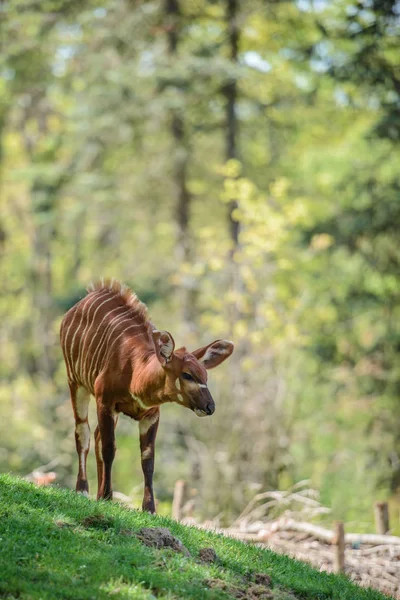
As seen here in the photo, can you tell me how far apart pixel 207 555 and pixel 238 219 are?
12.0 m

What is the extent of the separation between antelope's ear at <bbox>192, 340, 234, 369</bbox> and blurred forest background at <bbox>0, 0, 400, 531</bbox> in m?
7.09

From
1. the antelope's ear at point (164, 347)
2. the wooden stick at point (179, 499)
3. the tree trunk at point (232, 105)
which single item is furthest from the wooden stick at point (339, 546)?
the tree trunk at point (232, 105)

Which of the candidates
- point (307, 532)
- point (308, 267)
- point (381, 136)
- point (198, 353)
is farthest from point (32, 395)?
point (198, 353)

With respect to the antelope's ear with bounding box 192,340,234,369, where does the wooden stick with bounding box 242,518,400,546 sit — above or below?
below

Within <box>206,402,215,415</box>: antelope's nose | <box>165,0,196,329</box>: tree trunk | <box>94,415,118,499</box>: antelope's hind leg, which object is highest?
<box>165,0,196,329</box>: tree trunk

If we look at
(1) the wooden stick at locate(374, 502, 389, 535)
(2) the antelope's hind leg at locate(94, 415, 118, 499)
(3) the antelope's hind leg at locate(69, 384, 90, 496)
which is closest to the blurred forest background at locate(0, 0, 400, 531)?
(1) the wooden stick at locate(374, 502, 389, 535)

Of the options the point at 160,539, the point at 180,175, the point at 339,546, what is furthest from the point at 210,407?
the point at 180,175

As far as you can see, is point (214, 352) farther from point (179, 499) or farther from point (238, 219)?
point (238, 219)

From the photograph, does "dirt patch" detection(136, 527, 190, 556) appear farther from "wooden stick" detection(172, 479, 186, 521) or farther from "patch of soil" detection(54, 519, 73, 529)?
"wooden stick" detection(172, 479, 186, 521)

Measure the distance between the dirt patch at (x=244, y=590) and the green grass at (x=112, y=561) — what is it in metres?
0.01

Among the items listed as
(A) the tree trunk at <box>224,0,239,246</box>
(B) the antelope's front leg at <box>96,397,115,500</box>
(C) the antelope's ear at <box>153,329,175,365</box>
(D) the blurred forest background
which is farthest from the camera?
(A) the tree trunk at <box>224,0,239,246</box>

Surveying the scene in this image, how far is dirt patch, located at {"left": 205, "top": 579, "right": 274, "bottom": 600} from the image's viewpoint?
24.0 ft

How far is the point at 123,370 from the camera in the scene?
8.93 m

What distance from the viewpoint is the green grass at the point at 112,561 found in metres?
6.78
